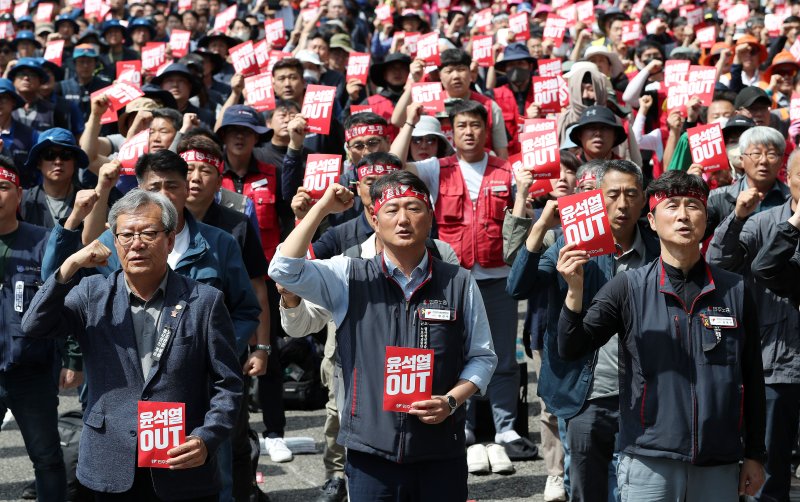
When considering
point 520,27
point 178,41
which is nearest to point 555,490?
point 520,27

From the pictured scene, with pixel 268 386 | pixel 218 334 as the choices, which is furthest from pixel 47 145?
pixel 218 334

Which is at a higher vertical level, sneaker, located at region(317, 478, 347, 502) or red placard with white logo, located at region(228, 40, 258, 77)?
red placard with white logo, located at region(228, 40, 258, 77)

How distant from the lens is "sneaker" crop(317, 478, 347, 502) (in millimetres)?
7293

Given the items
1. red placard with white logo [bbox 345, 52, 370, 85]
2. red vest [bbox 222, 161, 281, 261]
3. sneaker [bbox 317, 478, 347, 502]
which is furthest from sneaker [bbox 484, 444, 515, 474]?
red placard with white logo [bbox 345, 52, 370, 85]

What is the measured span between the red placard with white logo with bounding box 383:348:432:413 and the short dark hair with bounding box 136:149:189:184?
6.58 feet

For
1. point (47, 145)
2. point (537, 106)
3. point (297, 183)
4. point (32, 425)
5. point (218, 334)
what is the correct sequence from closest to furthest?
1. point (218, 334)
2. point (32, 425)
3. point (47, 145)
4. point (297, 183)
5. point (537, 106)

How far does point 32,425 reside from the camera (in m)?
6.55

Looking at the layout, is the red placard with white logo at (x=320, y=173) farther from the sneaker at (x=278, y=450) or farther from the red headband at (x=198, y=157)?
the sneaker at (x=278, y=450)

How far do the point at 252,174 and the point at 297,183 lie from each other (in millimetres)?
398

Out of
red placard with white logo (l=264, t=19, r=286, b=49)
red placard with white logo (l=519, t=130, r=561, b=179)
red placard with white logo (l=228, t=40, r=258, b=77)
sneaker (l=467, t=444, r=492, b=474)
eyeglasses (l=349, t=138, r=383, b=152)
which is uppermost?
red placard with white logo (l=264, t=19, r=286, b=49)

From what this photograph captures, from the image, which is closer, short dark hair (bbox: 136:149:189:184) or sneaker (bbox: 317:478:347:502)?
short dark hair (bbox: 136:149:189:184)

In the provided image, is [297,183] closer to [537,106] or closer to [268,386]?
[268,386]

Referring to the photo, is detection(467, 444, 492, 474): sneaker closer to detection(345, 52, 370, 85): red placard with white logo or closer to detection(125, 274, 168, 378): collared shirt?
detection(125, 274, 168, 378): collared shirt

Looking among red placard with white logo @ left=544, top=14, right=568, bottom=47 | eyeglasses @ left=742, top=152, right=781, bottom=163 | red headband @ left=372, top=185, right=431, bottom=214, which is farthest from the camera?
red placard with white logo @ left=544, top=14, right=568, bottom=47
